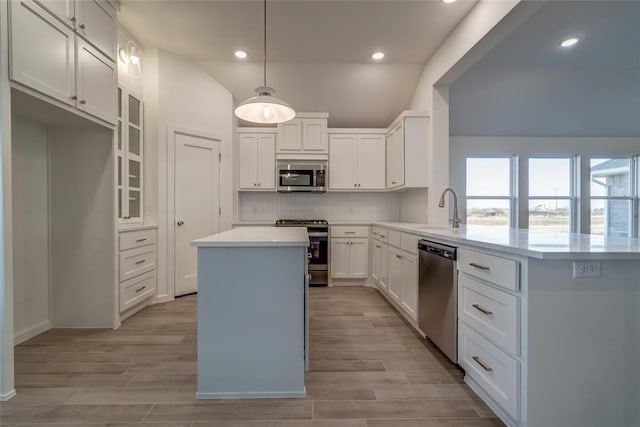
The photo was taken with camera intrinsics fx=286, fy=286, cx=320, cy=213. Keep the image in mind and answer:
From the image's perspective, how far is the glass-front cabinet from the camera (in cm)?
300

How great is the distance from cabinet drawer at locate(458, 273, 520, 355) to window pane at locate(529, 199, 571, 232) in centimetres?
408

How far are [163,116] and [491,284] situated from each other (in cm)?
376

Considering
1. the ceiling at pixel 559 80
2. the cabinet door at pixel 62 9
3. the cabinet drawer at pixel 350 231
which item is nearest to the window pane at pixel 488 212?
the ceiling at pixel 559 80

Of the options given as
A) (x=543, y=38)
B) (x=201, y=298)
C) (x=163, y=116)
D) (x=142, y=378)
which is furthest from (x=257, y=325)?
(x=543, y=38)

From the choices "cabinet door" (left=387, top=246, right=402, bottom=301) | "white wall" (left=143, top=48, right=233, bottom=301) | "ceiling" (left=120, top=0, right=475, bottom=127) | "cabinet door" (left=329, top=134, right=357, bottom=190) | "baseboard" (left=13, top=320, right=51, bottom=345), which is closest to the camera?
"baseboard" (left=13, top=320, right=51, bottom=345)

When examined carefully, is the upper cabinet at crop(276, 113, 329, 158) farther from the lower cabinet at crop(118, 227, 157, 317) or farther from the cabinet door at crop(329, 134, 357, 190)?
the lower cabinet at crop(118, 227, 157, 317)

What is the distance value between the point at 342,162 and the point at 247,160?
1464 mm

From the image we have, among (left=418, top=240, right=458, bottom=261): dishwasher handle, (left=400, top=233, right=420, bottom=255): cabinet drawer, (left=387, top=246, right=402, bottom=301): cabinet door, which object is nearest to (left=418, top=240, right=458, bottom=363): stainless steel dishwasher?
(left=418, top=240, right=458, bottom=261): dishwasher handle

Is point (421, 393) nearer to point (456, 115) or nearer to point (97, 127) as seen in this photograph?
point (97, 127)

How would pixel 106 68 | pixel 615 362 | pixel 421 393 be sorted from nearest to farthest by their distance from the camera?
pixel 615 362, pixel 421 393, pixel 106 68

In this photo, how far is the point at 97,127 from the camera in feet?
8.52

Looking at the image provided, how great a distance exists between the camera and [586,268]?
134 centimetres

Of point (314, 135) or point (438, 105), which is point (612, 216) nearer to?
point (438, 105)

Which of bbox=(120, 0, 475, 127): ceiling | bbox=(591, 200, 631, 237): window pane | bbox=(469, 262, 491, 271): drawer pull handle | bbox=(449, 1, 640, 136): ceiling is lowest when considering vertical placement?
bbox=(469, 262, 491, 271): drawer pull handle
